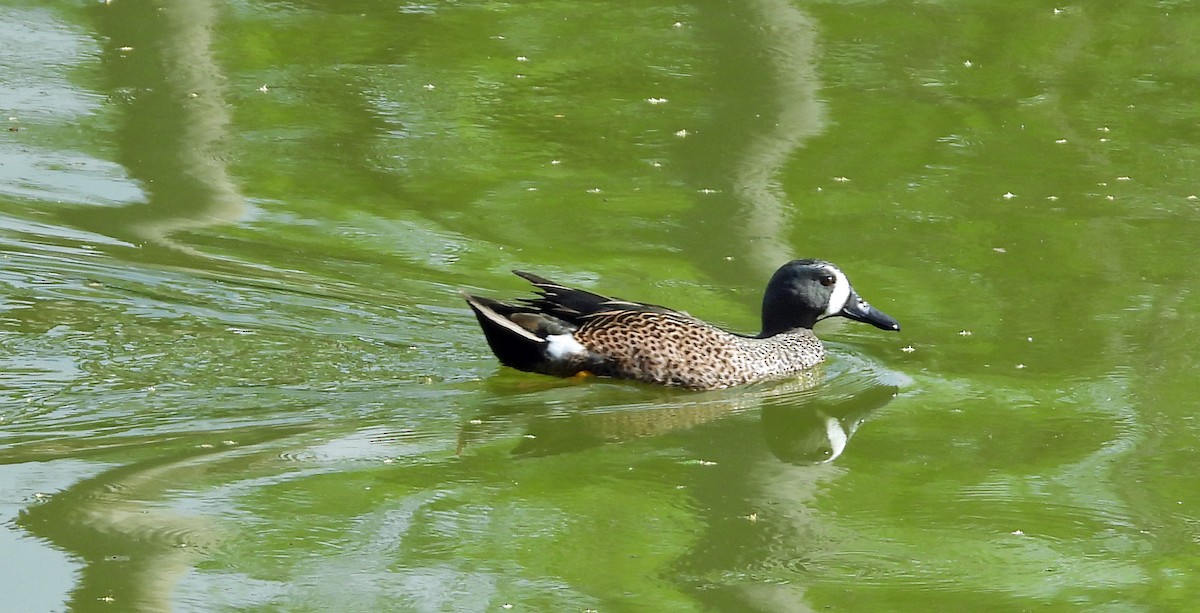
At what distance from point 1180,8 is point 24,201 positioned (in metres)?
10.3

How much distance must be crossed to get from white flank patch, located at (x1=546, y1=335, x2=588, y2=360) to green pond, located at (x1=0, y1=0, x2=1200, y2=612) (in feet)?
0.42

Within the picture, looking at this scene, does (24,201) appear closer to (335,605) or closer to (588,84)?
(588,84)

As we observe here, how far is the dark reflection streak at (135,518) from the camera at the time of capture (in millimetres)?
5895

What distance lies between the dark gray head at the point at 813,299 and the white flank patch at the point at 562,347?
1182mm

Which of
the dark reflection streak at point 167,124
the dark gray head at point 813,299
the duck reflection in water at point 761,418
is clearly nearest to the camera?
the duck reflection in water at point 761,418

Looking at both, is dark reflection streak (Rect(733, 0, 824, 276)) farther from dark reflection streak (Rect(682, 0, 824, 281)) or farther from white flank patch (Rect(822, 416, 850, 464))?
white flank patch (Rect(822, 416, 850, 464))

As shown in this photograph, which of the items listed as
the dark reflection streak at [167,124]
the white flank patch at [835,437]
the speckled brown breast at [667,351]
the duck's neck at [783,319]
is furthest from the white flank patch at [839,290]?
the dark reflection streak at [167,124]

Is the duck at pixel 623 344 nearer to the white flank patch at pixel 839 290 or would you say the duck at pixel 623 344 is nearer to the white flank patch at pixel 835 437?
the white flank patch at pixel 839 290

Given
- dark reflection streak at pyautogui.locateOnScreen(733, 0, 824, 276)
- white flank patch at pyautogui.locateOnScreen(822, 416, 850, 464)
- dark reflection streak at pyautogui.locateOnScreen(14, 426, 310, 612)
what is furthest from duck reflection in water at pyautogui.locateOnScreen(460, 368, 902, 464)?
dark reflection streak at pyautogui.locateOnScreen(733, 0, 824, 276)

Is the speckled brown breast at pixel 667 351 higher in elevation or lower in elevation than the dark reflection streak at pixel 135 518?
lower

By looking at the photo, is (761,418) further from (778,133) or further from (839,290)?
(778,133)

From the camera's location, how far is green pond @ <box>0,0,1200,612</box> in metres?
6.44

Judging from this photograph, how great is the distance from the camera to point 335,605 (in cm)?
587

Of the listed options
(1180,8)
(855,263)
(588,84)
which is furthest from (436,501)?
(1180,8)
